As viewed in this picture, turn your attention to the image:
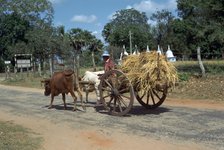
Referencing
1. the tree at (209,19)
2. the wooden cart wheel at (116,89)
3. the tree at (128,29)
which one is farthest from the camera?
the tree at (128,29)

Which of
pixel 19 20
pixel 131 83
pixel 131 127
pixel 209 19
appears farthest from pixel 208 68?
pixel 19 20

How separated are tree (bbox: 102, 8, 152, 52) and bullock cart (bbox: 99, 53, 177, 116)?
2782 inches

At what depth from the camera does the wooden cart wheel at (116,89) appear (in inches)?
527

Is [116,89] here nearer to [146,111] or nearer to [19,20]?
[146,111]

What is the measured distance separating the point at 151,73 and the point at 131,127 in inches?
78.7

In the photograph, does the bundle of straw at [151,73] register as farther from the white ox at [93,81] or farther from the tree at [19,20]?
the tree at [19,20]

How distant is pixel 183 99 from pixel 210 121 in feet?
20.0

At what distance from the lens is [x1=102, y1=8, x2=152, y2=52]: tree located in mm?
86938

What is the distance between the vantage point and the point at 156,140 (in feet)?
33.0

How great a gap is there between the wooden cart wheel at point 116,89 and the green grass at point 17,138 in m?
3.11

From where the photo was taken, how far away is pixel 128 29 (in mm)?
88750

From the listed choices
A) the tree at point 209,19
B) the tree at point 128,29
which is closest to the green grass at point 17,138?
the tree at point 209,19

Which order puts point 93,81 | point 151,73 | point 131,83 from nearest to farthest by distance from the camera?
point 151,73
point 131,83
point 93,81

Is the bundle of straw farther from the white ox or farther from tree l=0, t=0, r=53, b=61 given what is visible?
tree l=0, t=0, r=53, b=61
